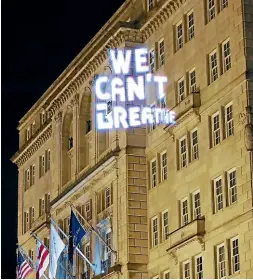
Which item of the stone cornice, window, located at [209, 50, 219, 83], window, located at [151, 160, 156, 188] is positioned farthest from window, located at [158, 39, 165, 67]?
the stone cornice

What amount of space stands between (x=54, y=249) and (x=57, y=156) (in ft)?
36.9

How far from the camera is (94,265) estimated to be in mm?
64812

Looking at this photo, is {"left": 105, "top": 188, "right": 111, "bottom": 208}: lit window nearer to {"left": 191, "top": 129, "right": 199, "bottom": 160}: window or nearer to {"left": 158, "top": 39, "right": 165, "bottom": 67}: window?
{"left": 158, "top": 39, "right": 165, "bottom": 67}: window

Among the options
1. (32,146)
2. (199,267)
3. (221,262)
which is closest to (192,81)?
(199,267)

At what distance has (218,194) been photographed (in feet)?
172

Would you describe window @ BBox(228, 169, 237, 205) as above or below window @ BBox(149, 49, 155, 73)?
below

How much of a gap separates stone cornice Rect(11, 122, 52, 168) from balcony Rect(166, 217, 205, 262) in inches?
1043

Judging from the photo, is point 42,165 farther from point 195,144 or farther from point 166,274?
point 195,144

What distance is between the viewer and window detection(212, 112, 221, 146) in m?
53.1

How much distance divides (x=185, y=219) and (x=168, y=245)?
2.25 metres

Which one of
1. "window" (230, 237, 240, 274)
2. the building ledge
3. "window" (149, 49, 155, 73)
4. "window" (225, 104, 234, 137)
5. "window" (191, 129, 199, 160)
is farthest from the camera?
"window" (149, 49, 155, 73)

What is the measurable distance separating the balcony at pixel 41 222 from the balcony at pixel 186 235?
2261 centimetres

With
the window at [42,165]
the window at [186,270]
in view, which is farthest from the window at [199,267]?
the window at [42,165]

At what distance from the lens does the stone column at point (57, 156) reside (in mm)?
74562
